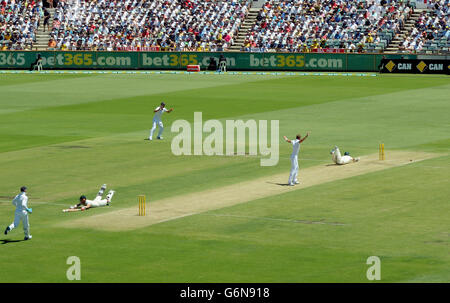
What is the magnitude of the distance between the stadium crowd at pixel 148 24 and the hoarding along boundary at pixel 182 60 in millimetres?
1505

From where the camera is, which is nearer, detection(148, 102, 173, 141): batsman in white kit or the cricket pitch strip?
the cricket pitch strip

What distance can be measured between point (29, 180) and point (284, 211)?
11.4 metres

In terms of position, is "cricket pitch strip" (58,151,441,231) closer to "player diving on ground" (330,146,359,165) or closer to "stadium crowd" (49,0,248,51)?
"player diving on ground" (330,146,359,165)

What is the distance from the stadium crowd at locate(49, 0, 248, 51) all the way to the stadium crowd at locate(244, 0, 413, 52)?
3715 millimetres

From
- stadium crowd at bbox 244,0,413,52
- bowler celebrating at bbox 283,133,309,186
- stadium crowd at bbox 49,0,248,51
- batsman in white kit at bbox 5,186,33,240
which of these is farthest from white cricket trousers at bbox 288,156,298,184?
stadium crowd at bbox 49,0,248,51

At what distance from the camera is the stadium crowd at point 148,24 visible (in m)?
91.7

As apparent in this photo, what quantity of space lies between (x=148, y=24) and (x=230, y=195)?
63.1m

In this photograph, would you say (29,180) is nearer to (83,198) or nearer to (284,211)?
(83,198)

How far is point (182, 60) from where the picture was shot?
8944 cm

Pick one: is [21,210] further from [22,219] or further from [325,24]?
[325,24]

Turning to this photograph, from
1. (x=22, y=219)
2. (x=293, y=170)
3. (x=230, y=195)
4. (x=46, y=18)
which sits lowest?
(x=230, y=195)

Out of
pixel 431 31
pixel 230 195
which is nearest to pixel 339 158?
pixel 230 195

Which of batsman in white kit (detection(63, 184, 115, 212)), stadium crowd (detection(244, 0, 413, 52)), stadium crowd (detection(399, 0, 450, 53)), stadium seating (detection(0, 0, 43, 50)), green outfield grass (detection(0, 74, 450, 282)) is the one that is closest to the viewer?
green outfield grass (detection(0, 74, 450, 282))

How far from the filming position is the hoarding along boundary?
83.2m
